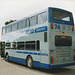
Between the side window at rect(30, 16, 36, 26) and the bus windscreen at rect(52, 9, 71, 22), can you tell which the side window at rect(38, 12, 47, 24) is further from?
the side window at rect(30, 16, 36, 26)

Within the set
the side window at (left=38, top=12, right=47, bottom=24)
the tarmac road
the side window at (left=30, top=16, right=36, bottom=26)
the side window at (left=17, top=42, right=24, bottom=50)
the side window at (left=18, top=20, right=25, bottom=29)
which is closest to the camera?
the tarmac road

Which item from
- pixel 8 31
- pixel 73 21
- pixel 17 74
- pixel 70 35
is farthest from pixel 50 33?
pixel 8 31

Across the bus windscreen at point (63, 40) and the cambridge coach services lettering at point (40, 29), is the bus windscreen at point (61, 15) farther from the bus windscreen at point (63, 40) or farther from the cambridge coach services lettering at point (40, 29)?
the bus windscreen at point (63, 40)

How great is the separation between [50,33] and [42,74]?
2490 millimetres

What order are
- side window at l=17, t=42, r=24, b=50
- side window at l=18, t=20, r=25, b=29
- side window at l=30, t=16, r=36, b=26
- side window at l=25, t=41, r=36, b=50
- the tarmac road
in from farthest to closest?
side window at l=18, t=20, r=25, b=29, side window at l=17, t=42, r=24, b=50, side window at l=30, t=16, r=36, b=26, side window at l=25, t=41, r=36, b=50, the tarmac road

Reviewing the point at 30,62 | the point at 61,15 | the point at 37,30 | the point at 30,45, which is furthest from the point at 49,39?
the point at 30,62

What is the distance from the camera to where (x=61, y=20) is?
29.5 ft

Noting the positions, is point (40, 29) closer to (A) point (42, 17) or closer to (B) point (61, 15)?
(A) point (42, 17)

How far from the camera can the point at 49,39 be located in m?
8.23

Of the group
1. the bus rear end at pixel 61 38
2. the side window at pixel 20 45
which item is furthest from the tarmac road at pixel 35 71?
the side window at pixel 20 45

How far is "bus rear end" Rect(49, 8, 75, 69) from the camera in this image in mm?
8336

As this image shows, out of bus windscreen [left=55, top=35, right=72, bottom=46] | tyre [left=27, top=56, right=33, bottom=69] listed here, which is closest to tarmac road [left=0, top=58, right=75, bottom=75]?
tyre [left=27, top=56, right=33, bottom=69]

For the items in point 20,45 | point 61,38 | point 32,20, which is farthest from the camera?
point 20,45

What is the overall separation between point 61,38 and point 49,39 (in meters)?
1.01
